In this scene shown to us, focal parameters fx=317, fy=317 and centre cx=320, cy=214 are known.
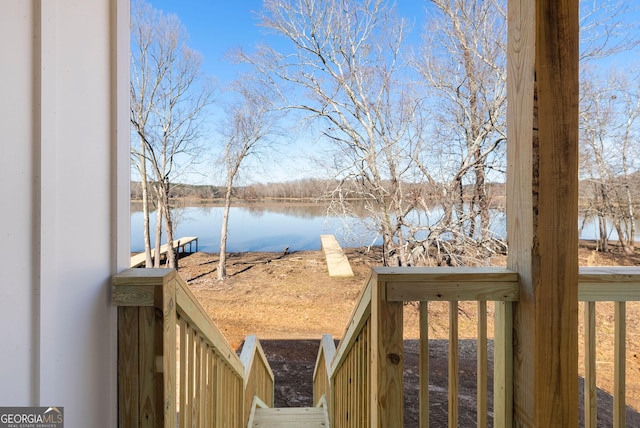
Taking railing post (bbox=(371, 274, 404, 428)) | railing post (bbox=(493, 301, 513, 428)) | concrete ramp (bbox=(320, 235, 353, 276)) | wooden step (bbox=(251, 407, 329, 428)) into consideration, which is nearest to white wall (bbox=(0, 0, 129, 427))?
railing post (bbox=(371, 274, 404, 428))

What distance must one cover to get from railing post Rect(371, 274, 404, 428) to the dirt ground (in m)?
1.86

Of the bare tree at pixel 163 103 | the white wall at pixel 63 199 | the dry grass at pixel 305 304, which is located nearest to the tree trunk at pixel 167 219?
the bare tree at pixel 163 103

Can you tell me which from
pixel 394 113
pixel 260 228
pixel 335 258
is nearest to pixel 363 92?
pixel 394 113

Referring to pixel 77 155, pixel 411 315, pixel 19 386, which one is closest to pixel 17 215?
pixel 77 155

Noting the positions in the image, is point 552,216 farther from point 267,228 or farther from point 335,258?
point 267,228

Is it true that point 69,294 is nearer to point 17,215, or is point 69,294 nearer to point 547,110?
point 17,215

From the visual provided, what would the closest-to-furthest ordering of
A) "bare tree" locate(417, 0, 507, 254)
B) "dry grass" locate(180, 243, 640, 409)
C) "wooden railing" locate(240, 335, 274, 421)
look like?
"wooden railing" locate(240, 335, 274, 421)
"dry grass" locate(180, 243, 640, 409)
"bare tree" locate(417, 0, 507, 254)

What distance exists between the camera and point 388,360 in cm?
86

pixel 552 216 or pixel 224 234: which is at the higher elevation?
pixel 552 216

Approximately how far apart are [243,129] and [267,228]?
2609 millimetres

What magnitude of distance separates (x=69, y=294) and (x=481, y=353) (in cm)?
106

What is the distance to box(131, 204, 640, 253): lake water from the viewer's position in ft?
19.3

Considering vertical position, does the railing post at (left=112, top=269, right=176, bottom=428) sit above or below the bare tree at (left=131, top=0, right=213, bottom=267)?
below

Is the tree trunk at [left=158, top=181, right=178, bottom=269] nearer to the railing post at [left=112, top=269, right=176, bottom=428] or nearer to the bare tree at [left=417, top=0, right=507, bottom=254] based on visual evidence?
the bare tree at [left=417, top=0, right=507, bottom=254]
